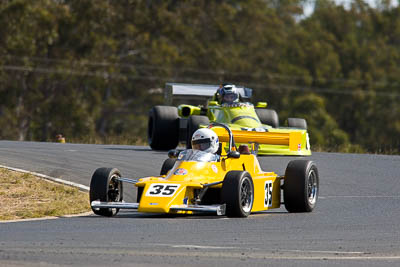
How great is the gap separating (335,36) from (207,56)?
12.8m

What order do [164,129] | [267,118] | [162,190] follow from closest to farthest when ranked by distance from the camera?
[162,190] → [164,129] → [267,118]

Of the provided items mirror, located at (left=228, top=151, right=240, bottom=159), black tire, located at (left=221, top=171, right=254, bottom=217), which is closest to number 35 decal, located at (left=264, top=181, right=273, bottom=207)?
mirror, located at (left=228, top=151, right=240, bottom=159)

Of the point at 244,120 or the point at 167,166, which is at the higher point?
the point at 244,120

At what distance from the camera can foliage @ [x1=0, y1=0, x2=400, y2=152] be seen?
5544 centimetres

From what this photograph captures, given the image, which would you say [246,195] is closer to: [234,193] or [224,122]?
[234,193]

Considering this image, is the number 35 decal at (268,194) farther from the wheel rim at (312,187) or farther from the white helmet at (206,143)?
the white helmet at (206,143)

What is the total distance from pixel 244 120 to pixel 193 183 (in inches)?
455

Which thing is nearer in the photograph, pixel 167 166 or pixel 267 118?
pixel 167 166

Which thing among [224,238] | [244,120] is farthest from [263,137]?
[224,238]

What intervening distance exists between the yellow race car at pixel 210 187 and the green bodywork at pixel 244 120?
7.86 meters

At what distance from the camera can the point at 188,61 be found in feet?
209

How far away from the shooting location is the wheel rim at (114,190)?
13766 millimetres

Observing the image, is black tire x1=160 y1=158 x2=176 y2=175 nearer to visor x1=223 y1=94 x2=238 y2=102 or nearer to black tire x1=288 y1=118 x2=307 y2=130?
visor x1=223 y1=94 x2=238 y2=102

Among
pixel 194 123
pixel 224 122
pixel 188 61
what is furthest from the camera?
pixel 188 61
